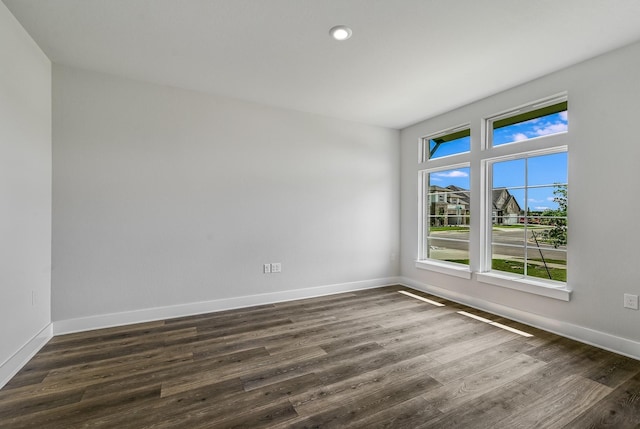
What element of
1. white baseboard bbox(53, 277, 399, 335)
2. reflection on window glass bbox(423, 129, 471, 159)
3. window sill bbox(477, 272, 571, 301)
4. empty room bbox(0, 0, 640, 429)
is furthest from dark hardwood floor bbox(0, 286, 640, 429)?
reflection on window glass bbox(423, 129, 471, 159)

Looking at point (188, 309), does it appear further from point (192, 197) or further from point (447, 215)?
point (447, 215)

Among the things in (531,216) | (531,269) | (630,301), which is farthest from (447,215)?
(630,301)

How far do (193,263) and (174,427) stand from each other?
2.00 metres

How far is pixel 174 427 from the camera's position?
1579 millimetres

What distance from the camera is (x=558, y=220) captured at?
3.00 m

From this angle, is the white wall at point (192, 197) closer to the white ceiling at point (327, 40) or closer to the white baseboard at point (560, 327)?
the white ceiling at point (327, 40)

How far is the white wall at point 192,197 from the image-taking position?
2.86 meters

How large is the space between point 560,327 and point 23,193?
5.00 metres

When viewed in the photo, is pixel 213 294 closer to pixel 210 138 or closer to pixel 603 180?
pixel 210 138

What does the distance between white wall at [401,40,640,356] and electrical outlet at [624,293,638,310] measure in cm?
3

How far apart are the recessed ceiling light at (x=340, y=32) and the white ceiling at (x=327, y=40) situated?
1.9 inches

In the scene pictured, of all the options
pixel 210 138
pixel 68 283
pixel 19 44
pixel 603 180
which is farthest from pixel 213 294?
pixel 603 180

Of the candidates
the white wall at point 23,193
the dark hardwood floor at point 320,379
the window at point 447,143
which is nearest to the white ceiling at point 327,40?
the white wall at point 23,193

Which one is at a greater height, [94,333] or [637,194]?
[637,194]
